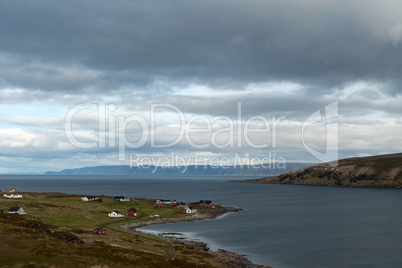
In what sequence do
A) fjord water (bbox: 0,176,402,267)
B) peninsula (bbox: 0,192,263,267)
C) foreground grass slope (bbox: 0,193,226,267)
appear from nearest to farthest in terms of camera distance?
foreground grass slope (bbox: 0,193,226,267) < peninsula (bbox: 0,192,263,267) < fjord water (bbox: 0,176,402,267)

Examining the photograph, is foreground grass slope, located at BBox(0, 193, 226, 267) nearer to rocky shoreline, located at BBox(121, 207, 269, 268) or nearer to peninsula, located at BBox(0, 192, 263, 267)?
peninsula, located at BBox(0, 192, 263, 267)

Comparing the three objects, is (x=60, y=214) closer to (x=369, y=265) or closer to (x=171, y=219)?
(x=171, y=219)

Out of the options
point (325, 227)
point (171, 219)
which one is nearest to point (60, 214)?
point (171, 219)

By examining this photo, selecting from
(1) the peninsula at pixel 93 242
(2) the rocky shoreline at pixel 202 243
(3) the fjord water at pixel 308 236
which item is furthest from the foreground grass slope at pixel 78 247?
(3) the fjord water at pixel 308 236

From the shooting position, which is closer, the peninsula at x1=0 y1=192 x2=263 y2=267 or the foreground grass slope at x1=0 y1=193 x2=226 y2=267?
the foreground grass slope at x1=0 y1=193 x2=226 y2=267

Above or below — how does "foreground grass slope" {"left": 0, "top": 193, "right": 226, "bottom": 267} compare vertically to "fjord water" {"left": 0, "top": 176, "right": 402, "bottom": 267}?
above

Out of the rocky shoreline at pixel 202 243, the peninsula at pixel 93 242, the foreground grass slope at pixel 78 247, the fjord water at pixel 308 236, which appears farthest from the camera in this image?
the fjord water at pixel 308 236

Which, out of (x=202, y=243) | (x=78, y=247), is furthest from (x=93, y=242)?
(x=202, y=243)

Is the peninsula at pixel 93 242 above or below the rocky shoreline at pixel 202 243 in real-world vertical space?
above

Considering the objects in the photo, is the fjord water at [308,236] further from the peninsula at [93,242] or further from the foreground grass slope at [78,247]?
the foreground grass slope at [78,247]

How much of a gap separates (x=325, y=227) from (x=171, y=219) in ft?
178

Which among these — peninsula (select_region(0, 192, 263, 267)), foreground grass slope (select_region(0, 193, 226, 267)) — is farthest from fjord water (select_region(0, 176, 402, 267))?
foreground grass slope (select_region(0, 193, 226, 267))

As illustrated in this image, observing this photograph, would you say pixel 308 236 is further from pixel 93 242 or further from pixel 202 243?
pixel 93 242

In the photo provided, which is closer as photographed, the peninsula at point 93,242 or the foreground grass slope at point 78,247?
the foreground grass slope at point 78,247
